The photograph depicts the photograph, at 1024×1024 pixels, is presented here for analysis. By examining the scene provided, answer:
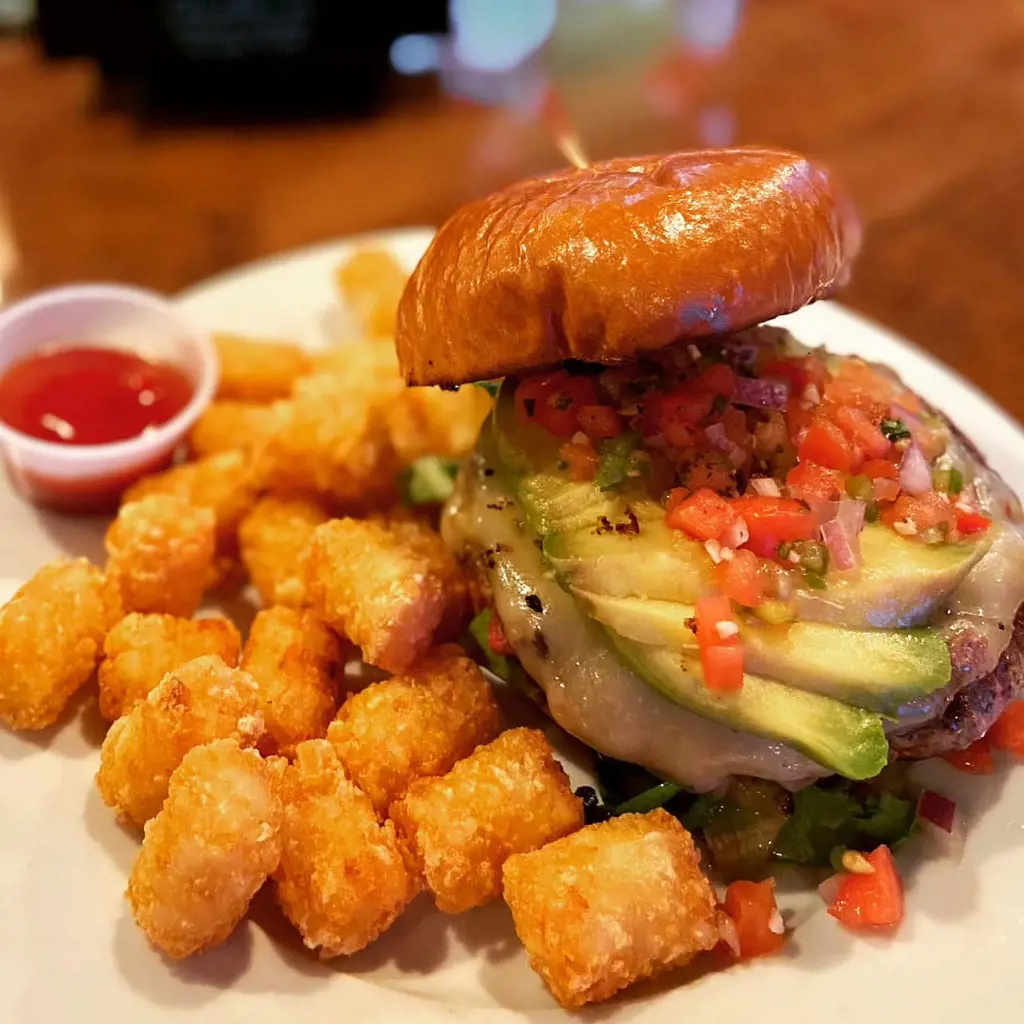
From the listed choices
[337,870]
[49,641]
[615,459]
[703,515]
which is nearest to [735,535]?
[703,515]

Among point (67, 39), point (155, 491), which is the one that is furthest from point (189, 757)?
point (67, 39)

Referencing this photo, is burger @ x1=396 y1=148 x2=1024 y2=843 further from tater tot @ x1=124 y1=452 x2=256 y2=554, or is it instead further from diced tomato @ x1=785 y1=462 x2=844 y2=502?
tater tot @ x1=124 y1=452 x2=256 y2=554

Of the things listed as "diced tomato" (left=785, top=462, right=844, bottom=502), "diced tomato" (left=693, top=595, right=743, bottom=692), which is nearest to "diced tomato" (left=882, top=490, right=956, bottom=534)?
"diced tomato" (left=785, top=462, right=844, bottom=502)

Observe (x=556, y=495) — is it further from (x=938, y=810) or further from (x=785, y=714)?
(x=938, y=810)

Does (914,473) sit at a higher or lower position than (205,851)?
higher

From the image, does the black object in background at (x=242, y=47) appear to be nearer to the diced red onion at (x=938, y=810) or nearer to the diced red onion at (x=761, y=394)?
the diced red onion at (x=761, y=394)
